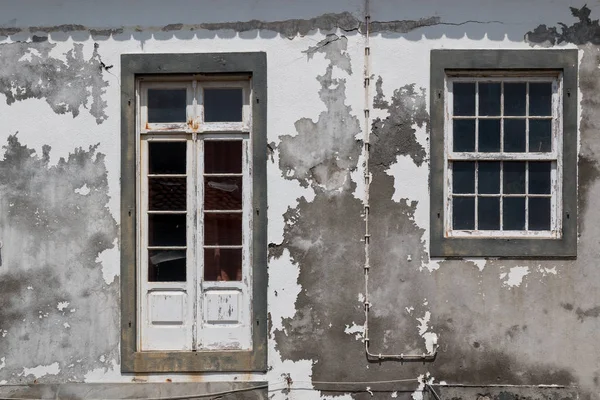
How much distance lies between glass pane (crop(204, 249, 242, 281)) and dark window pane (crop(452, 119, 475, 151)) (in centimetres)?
219

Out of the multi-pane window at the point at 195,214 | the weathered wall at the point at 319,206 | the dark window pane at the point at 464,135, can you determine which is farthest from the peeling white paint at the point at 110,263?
the dark window pane at the point at 464,135

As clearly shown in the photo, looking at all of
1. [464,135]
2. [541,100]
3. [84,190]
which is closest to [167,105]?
[84,190]

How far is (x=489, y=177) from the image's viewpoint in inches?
255

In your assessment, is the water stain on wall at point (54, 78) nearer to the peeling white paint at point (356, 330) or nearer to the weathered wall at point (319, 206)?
the weathered wall at point (319, 206)

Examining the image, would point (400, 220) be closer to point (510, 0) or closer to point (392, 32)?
point (392, 32)

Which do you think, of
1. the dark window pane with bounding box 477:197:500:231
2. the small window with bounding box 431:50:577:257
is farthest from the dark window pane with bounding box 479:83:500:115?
the dark window pane with bounding box 477:197:500:231

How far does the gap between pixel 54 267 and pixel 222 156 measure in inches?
71.0

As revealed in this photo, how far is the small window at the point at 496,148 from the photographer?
251 inches

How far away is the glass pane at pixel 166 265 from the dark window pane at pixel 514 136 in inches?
122

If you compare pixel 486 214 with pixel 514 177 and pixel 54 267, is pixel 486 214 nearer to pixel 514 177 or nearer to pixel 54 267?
pixel 514 177

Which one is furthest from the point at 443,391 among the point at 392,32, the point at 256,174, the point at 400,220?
the point at 392,32

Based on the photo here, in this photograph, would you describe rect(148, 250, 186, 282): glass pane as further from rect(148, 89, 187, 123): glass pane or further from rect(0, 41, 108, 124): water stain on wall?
rect(0, 41, 108, 124): water stain on wall

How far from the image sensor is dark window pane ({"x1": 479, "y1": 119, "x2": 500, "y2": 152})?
254 inches

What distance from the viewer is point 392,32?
6414 millimetres
